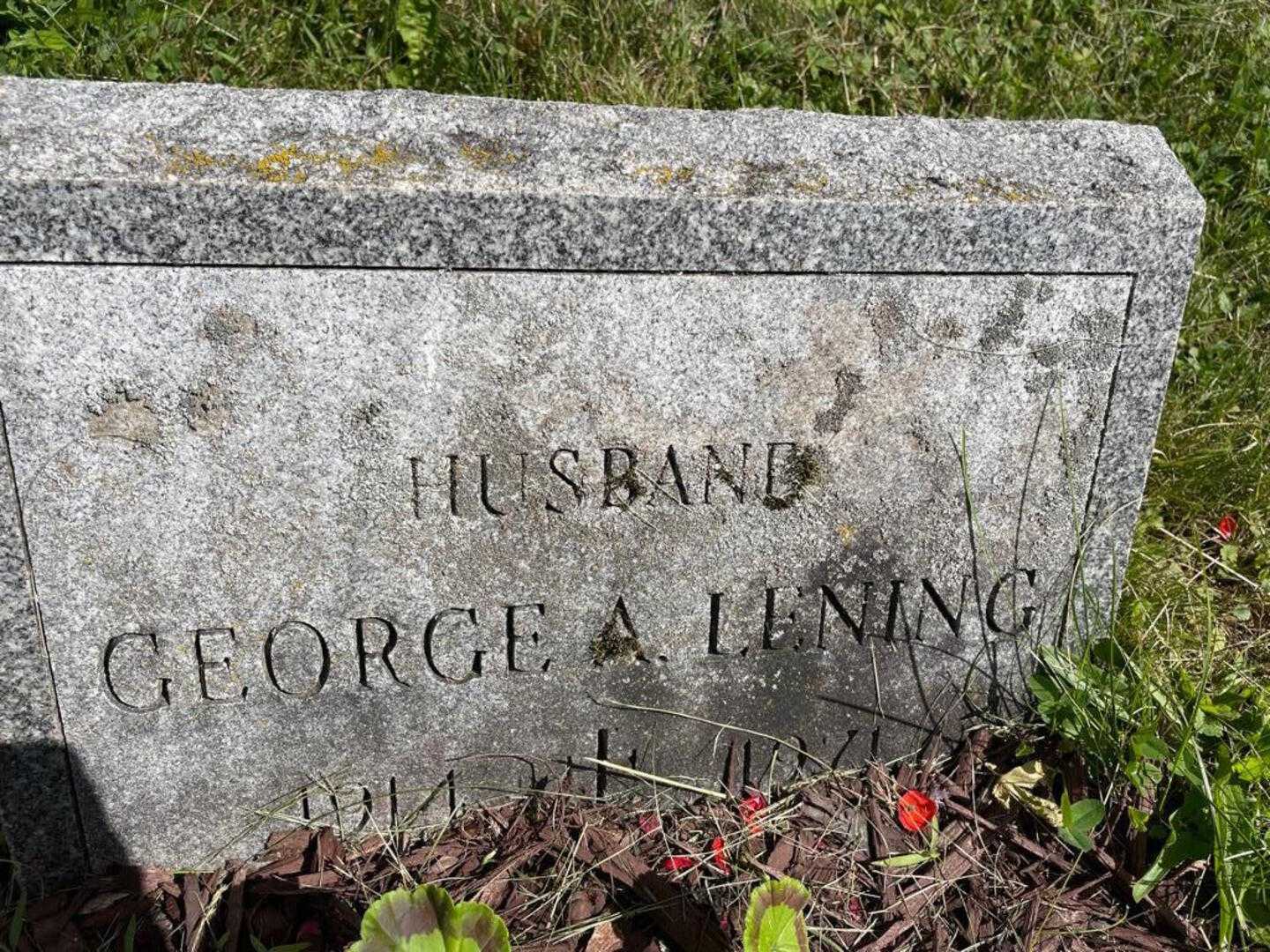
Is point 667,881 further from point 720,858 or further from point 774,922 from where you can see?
point 774,922

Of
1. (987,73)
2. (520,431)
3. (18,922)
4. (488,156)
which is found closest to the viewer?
(488,156)

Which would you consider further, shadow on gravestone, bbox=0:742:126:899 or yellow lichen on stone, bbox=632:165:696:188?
shadow on gravestone, bbox=0:742:126:899

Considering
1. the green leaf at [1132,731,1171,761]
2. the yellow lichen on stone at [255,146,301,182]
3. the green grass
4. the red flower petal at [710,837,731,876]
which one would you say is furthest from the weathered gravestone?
the green grass

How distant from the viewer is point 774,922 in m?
1.45

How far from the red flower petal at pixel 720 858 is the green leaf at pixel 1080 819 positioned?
0.61m

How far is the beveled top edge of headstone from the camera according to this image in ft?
4.98

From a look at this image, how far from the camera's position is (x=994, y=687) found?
221cm

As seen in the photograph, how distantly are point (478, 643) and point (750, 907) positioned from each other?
716 millimetres

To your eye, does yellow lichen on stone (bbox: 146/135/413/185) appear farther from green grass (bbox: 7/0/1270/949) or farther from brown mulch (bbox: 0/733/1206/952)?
green grass (bbox: 7/0/1270/949)

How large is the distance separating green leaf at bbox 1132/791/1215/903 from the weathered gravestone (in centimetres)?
38

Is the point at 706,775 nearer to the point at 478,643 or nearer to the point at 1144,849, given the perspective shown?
the point at 478,643

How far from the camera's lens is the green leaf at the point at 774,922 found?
1431mm

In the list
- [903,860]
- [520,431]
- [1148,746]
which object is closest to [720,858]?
[903,860]

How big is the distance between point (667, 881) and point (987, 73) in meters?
2.35
